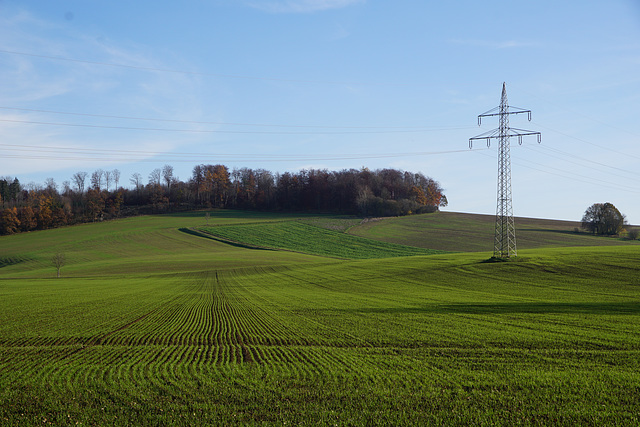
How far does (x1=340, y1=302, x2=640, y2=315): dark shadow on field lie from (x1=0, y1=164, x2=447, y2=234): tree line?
302ft

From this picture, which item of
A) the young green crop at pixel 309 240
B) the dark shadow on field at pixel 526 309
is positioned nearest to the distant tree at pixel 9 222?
the young green crop at pixel 309 240

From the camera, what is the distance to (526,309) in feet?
86.6

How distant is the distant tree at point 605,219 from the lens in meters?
90.3

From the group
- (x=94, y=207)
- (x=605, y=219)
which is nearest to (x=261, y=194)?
(x=94, y=207)

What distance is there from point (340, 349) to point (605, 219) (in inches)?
3670

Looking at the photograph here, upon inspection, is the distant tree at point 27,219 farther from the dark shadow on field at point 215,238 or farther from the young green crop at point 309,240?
the young green crop at point 309,240

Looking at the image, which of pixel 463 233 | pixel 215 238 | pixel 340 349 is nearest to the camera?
pixel 340 349

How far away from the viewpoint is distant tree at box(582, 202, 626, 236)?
90.3 m

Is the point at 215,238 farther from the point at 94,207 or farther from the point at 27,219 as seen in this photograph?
the point at 27,219

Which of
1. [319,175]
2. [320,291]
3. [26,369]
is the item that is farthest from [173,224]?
[26,369]

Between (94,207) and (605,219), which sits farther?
(94,207)

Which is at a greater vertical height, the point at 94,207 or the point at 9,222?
the point at 94,207

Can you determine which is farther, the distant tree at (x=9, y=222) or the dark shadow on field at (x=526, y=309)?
the distant tree at (x=9, y=222)

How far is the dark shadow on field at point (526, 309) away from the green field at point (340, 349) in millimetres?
148
